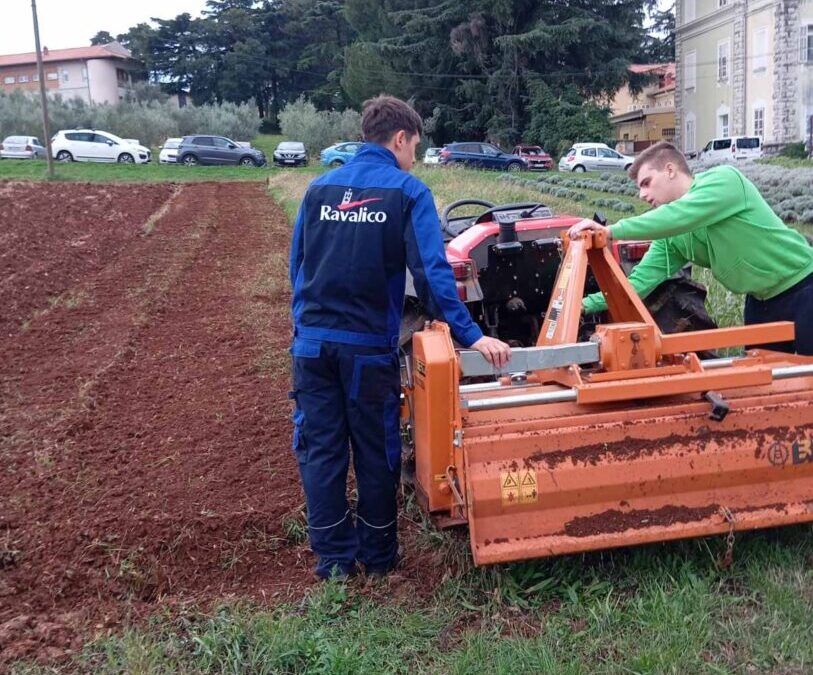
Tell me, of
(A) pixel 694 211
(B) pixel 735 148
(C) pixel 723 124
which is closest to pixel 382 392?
(A) pixel 694 211

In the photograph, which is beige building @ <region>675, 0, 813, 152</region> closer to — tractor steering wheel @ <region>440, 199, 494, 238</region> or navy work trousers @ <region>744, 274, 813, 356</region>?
tractor steering wheel @ <region>440, 199, 494, 238</region>

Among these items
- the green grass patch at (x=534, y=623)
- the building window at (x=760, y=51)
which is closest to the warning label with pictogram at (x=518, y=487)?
the green grass patch at (x=534, y=623)

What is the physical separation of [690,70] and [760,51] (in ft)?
20.1

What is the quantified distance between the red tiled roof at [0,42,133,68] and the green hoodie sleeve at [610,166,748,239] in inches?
2667

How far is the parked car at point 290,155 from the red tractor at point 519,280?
31.2m

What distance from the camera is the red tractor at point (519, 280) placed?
450 cm

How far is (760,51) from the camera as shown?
112 feet

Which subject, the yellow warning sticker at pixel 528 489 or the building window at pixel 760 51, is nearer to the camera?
the yellow warning sticker at pixel 528 489

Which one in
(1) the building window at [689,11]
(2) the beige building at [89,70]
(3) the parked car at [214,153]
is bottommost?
(3) the parked car at [214,153]

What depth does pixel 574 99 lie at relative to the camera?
123ft

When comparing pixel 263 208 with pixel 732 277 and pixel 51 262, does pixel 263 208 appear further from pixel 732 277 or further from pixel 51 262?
pixel 732 277

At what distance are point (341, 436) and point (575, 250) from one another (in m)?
1.27

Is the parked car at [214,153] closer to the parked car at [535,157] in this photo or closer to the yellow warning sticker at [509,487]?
the parked car at [535,157]

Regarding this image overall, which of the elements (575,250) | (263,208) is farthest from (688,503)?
(263,208)
